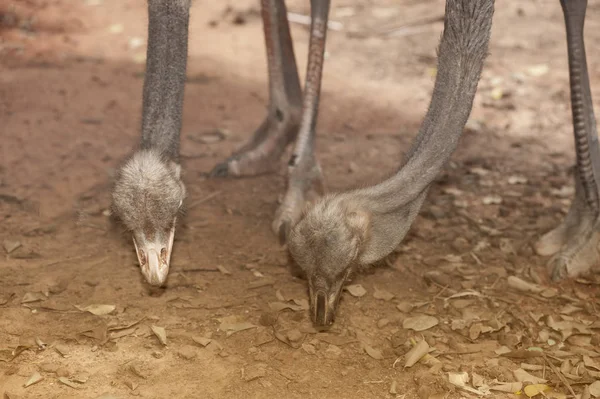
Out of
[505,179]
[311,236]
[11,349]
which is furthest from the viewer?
[505,179]

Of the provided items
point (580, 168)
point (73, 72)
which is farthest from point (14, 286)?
point (73, 72)

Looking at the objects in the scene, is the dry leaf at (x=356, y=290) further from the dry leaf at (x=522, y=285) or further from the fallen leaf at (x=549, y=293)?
the fallen leaf at (x=549, y=293)

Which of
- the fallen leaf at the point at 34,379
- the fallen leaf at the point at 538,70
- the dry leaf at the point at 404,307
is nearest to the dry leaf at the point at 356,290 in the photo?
the dry leaf at the point at 404,307

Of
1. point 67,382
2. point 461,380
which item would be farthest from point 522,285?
point 67,382

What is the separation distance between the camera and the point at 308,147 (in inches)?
204

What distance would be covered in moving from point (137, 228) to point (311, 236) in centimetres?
76

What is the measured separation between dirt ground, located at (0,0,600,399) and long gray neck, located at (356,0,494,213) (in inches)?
31.5

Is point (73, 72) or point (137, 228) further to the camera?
point (73, 72)

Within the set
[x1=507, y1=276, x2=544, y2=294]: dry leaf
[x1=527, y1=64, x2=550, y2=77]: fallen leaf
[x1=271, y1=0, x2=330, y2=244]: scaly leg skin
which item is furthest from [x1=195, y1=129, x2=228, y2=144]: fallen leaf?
[x1=527, y1=64, x2=550, y2=77]: fallen leaf

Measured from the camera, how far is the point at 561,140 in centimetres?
657

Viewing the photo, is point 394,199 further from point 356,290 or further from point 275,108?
point 275,108

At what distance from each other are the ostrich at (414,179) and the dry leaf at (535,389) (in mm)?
840

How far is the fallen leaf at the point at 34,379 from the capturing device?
3.58 meters

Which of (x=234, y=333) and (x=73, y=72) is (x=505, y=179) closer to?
(x=234, y=333)
